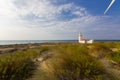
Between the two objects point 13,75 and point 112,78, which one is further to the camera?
point 112,78

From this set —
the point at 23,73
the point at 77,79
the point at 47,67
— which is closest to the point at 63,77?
the point at 77,79

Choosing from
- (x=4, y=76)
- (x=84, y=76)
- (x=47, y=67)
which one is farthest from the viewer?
(x=47, y=67)

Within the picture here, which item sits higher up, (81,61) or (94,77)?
(81,61)

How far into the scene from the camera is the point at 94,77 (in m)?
5.30

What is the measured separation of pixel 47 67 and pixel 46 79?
2.26ft

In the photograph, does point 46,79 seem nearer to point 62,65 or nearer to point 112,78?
point 62,65

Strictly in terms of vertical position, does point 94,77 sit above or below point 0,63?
below

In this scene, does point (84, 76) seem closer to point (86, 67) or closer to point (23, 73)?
point (86, 67)

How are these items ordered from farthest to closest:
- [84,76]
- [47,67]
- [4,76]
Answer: [47,67], [84,76], [4,76]

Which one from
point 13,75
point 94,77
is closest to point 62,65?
point 94,77

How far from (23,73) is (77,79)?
1.63 meters

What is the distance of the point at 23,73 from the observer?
547cm

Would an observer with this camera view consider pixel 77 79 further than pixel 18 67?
No

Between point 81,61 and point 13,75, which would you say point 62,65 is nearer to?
point 81,61
